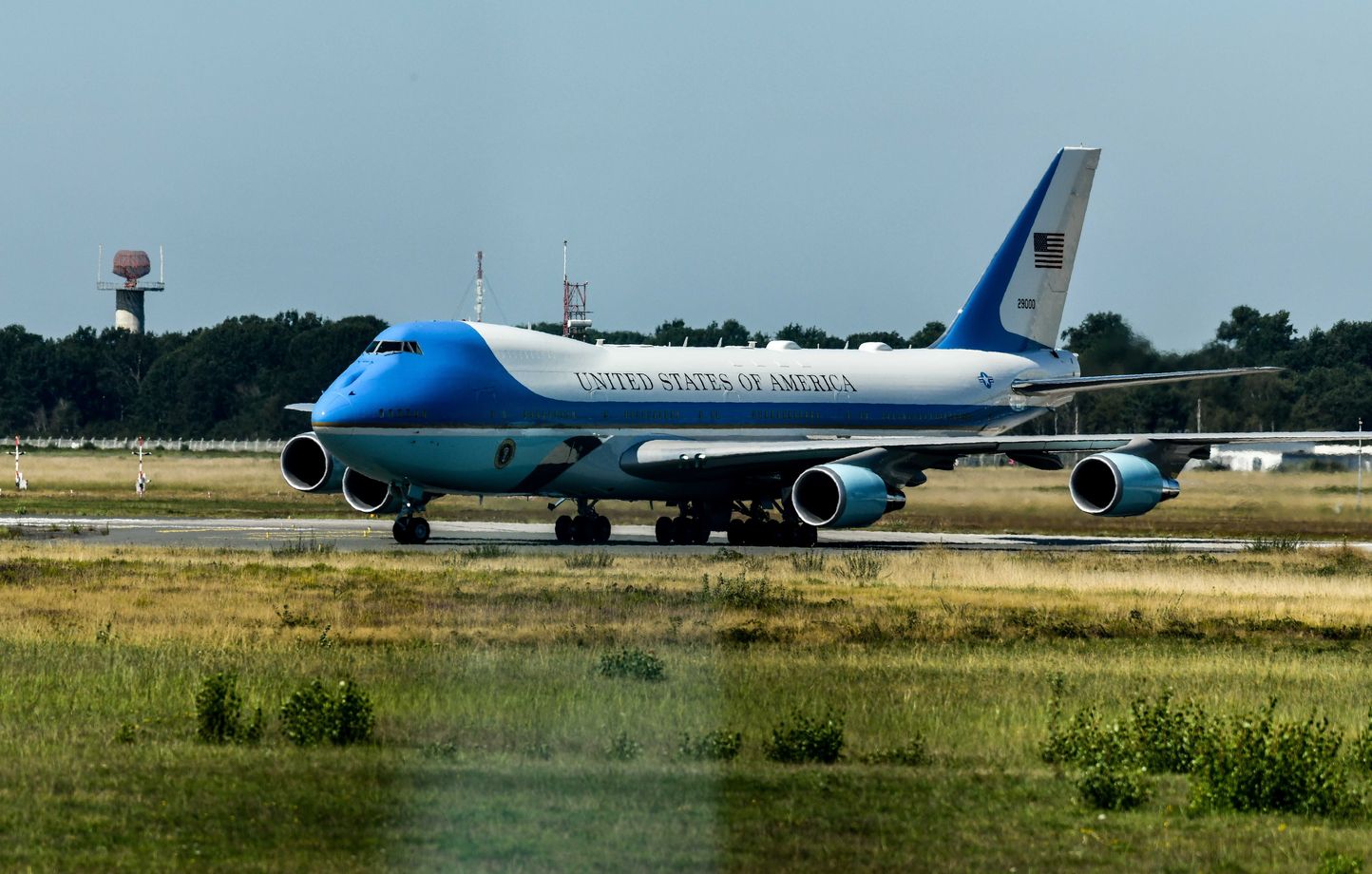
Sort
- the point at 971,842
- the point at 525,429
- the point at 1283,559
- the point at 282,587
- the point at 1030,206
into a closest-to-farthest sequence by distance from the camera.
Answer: the point at 971,842 < the point at 282,587 < the point at 1283,559 < the point at 525,429 < the point at 1030,206

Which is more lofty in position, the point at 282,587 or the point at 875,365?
the point at 875,365

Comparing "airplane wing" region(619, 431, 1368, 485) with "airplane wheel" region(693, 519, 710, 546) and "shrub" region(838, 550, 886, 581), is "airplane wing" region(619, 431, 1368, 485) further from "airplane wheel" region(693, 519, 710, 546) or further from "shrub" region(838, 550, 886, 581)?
"shrub" region(838, 550, 886, 581)

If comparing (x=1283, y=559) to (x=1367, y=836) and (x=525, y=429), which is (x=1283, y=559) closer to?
(x=525, y=429)

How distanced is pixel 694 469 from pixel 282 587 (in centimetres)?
1365

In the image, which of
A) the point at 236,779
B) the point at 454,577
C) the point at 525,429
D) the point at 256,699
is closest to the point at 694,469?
the point at 525,429

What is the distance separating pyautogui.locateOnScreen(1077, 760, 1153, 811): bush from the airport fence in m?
76.2

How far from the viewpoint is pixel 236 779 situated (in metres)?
12.9

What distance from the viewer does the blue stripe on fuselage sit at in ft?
120

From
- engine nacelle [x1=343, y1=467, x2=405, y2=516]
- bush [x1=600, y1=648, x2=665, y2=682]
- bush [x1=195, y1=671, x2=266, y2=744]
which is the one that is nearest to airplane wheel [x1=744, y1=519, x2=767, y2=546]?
engine nacelle [x1=343, y1=467, x2=405, y2=516]

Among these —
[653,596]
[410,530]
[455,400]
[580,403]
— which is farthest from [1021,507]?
[653,596]

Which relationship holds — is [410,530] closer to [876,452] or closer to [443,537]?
[443,537]

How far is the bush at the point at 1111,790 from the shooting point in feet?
41.3

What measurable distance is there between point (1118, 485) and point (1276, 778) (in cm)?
2533

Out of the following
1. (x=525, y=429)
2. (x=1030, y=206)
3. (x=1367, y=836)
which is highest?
(x=1030, y=206)
